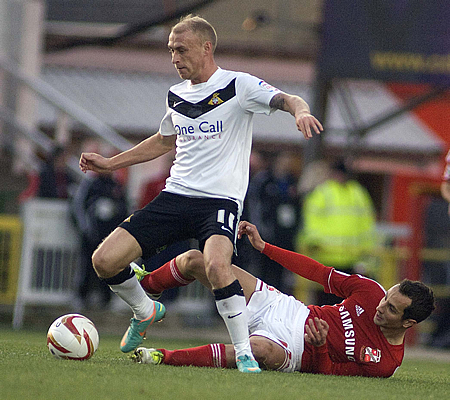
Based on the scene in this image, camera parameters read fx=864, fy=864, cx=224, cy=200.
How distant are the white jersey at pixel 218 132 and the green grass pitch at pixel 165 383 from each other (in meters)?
1.22

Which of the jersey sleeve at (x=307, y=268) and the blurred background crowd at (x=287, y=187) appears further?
the blurred background crowd at (x=287, y=187)

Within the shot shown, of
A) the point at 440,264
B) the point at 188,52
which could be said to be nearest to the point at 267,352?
the point at 188,52

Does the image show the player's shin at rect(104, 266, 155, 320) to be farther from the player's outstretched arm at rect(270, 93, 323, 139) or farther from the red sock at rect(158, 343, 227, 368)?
the player's outstretched arm at rect(270, 93, 323, 139)

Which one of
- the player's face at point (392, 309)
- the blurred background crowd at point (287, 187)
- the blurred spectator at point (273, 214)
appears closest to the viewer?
the player's face at point (392, 309)

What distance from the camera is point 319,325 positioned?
5.54 meters

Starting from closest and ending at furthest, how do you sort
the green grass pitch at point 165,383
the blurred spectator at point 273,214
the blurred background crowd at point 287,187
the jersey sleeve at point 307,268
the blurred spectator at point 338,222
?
the green grass pitch at point 165,383, the jersey sleeve at point 307,268, the blurred spectator at point 338,222, the blurred background crowd at point 287,187, the blurred spectator at point 273,214

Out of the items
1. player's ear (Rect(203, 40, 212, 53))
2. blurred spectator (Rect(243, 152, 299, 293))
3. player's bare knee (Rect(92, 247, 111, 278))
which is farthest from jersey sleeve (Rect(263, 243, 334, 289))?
blurred spectator (Rect(243, 152, 299, 293))

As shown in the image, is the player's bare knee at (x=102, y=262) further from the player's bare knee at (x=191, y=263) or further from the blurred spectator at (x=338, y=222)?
the blurred spectator at (x=338, y=222)

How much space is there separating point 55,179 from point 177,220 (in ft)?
19.0

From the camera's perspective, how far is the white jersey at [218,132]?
18.8 ft

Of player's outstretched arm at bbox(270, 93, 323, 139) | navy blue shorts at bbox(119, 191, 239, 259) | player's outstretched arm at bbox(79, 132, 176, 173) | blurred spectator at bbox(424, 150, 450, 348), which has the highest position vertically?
player's outstretched arm at bbox(270, 93, 323, 139)

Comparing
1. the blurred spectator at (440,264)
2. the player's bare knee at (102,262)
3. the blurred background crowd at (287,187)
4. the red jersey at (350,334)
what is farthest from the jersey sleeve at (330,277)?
the blurred background crowd at (287,187)

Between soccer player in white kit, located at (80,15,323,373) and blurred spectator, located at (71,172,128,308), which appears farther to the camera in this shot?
blurred spectator, located at (71,172,128,308)

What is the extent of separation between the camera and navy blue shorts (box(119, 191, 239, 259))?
5645mm
